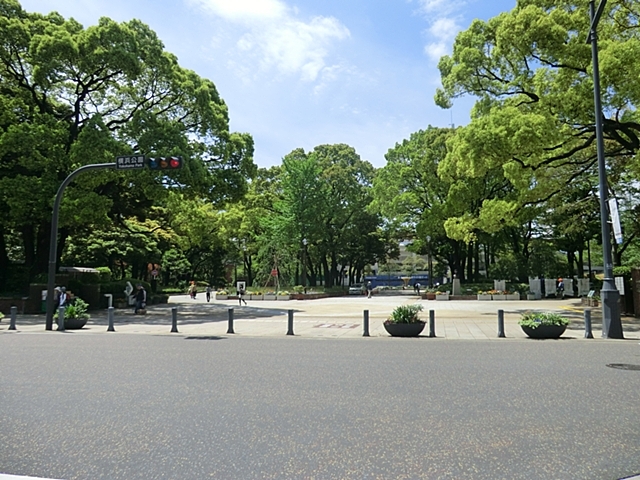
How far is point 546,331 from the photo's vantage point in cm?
1466

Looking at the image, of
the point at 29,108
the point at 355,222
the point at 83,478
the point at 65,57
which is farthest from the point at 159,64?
the point at 355,222

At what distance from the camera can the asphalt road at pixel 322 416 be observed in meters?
4.51

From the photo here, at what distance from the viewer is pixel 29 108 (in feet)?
87.0

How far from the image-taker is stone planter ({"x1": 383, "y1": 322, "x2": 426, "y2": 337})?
51.0 ft

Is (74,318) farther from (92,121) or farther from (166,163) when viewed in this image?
→ (92,121)

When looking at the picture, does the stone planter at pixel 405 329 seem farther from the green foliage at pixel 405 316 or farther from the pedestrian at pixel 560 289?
the pedestrian at pixel 560 289

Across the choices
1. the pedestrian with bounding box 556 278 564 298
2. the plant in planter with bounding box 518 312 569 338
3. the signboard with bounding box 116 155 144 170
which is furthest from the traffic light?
the pedestrian with bounding box 556 278 564 298

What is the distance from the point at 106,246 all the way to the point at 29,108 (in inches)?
735

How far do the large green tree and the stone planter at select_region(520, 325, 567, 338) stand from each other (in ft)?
55.7

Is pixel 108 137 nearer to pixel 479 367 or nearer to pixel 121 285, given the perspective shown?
pixel 121 285

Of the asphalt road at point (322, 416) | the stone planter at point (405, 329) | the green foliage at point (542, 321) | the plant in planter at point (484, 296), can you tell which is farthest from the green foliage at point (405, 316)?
the plant in planter at point (484, 296)

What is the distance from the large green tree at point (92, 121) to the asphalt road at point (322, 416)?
14975 mm

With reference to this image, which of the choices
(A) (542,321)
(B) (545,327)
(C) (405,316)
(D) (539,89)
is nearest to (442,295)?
(D) (539,89)

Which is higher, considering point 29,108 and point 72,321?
point 29,108
